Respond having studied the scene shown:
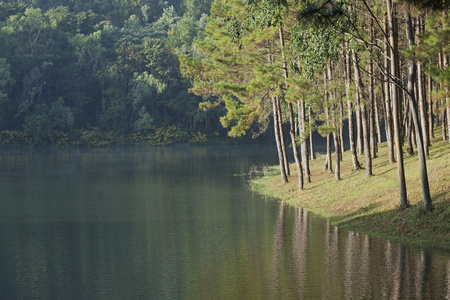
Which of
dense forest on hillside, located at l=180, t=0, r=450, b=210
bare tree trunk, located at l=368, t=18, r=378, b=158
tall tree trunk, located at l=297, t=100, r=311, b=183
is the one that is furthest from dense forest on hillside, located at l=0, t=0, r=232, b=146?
bare tree trunk, located at l=368, t=18, r=378, b=158

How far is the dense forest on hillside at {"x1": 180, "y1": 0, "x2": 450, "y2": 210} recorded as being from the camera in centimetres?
2370

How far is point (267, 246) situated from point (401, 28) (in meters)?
18.6

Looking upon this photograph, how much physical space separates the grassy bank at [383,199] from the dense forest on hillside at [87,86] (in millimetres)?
62005

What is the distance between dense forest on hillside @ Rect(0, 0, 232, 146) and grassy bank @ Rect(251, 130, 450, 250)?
203 feet

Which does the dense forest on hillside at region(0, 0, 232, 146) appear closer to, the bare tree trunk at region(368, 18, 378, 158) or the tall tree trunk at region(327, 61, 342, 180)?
the bare tree trunk at region(368, 18, 378, 158)

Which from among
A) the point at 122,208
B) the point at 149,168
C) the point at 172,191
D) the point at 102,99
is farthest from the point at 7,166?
the point at 102,99

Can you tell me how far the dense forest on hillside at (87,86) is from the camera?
9619 cm

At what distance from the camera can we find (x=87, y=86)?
343 ft

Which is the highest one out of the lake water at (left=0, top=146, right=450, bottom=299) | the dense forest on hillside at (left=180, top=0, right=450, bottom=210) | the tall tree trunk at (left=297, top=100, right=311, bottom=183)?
the dense forest on hillside at (left=180, top=0, right=450, bottom=210)

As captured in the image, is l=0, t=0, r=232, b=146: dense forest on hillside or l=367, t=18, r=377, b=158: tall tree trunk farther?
l=0, t=0, r=232, b=146: dense forest on hillside

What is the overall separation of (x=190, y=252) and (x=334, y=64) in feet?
35.4

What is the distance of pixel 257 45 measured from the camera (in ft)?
135

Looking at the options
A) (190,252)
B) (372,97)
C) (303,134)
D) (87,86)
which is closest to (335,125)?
(303,134)

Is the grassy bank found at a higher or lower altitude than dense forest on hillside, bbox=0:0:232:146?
lower
